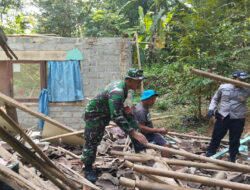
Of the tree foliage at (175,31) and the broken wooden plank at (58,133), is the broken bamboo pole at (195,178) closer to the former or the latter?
the broken wooden plank at (58,133)

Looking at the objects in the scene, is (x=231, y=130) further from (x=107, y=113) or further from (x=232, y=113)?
(x=107, y=113)

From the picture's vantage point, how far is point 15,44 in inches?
275

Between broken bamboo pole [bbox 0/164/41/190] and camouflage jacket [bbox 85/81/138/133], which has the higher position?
camouflage jacket [bbox 85/81/138/133]

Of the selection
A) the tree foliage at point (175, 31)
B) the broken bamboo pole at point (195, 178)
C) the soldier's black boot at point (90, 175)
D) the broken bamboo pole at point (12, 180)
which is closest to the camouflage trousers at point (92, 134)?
the soldier's black boot at point (90, 175)

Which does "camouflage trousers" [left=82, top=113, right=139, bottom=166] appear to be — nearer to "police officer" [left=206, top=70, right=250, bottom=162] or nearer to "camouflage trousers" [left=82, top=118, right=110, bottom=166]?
"camouflage trousers" [left=82, top=118, right=110, bottom=166]

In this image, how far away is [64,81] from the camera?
696cm

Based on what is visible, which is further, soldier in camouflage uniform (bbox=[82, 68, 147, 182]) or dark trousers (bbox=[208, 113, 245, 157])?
dark trousers (bbox=[208, 113, 245, 157])

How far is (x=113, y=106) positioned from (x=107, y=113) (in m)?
0.57

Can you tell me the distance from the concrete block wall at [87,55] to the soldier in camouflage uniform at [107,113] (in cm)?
371

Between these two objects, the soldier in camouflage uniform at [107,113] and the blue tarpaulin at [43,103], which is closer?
the soldier in camouflage uniform at [107,113]

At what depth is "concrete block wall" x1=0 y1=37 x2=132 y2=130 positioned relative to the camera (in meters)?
6.96

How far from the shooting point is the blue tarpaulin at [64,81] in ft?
22.7

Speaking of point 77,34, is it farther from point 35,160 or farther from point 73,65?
point 35,160

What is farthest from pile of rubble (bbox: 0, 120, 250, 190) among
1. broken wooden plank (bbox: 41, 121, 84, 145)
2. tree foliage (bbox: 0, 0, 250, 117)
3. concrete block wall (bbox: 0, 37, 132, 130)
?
tree foliage (bbox: 0, 0, 250, 117)
